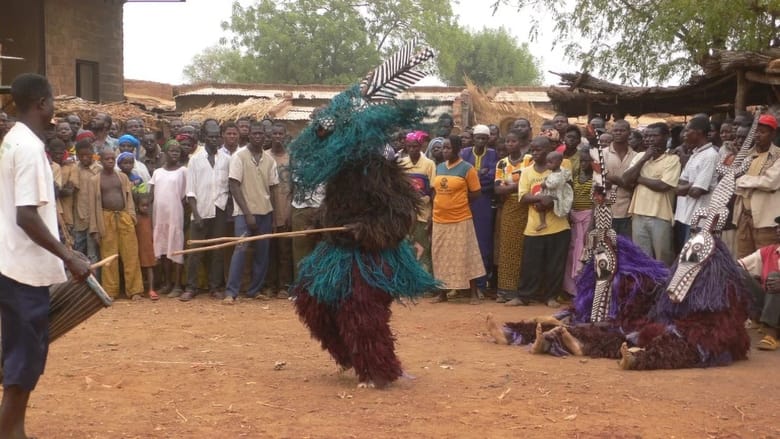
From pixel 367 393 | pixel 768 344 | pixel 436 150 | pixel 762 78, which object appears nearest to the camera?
pixel 367 393

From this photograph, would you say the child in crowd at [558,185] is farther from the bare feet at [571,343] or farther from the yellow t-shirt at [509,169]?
the bare feet at [571,343]

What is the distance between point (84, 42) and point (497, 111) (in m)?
8.60

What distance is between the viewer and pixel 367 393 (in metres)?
6.25

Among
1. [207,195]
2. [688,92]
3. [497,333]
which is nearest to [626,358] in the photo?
[497,333]

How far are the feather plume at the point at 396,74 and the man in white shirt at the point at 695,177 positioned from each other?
375cm

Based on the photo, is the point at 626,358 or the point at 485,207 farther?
the point at 485,207

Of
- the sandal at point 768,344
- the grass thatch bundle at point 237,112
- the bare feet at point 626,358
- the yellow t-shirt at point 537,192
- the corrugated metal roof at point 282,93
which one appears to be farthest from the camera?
the corrugated metal roof at point 282,93

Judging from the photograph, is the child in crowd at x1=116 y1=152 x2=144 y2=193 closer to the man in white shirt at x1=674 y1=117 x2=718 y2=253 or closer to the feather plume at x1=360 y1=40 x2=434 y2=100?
the feather plume at x1=360 y1=40 x2=434 y2=100

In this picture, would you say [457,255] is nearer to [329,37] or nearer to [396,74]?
[396,74]

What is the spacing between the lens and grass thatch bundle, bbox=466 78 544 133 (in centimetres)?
1862

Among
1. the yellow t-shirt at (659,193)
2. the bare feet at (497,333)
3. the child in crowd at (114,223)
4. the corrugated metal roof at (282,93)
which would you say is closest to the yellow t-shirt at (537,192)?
the yellow t-shirt at (659,193)

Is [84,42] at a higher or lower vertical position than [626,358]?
higher

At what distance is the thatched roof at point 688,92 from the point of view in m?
9.83

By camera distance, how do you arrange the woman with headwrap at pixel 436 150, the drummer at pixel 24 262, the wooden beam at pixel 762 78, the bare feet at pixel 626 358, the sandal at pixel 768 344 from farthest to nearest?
the woman with headwrap at pixel 436 150, the wooden beam at pixel 762 78, the sandal at pixel 768 344, the bare feet at pixel 626 358, the drummer at pixel 24 262
